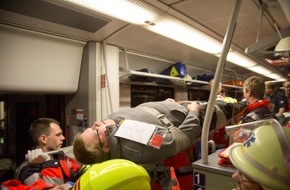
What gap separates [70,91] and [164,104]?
168 centimetres

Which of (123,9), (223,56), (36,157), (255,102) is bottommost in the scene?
(36,157)

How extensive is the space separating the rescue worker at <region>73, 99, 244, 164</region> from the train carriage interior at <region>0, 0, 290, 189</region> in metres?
0.51

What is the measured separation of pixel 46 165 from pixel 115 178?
1.31 meters

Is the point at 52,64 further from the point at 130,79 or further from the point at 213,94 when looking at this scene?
the point at 213,94

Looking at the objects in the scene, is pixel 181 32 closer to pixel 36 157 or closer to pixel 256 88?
pixel 256 88

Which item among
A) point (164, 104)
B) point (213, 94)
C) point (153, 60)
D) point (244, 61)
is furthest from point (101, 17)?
point (244, 61)

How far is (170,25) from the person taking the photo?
2467 millimetres

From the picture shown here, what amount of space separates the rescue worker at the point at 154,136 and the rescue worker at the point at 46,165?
0.51 meters

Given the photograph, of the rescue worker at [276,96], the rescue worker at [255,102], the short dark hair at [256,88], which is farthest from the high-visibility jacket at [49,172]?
the rescue worker at [276,96]

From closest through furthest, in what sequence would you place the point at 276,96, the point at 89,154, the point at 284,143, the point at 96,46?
the point at 284,143, the point at 89,154, the point at 96,46, the point at 276,96

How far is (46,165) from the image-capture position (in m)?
2.03

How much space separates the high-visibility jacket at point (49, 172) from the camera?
6.28ft

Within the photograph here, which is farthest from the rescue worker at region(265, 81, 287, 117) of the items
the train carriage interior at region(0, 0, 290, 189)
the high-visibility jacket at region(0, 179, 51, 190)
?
the high-visibility jacket at region(0, 179, 51, 190)

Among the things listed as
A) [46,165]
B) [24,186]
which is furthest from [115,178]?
[46,165]
